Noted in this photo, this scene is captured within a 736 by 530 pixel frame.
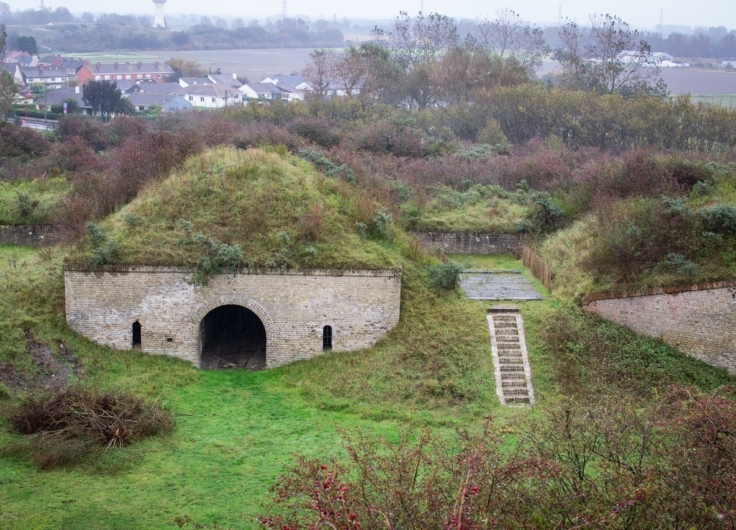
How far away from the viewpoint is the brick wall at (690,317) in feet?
66.0

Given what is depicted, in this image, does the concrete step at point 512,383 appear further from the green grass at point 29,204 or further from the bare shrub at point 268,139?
the green grass at point 29,204

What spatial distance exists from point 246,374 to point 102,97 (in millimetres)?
53934

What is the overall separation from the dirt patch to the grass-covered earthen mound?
2.33 metres

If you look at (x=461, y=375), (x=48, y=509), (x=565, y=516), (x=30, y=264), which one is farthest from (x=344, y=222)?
(x=565, y=516)

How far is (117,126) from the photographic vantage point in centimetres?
5422

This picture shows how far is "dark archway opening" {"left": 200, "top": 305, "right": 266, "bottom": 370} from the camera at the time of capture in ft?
74.0

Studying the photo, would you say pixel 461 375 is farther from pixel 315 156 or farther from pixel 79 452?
pixel 315 156

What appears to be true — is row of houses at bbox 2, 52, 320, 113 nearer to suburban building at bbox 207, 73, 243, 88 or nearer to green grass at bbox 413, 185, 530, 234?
suburban building at bbox 207, 73, 243, 88

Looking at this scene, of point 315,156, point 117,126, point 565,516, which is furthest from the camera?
point 117,126

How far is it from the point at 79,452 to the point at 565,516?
31.7 feet

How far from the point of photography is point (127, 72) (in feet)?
344

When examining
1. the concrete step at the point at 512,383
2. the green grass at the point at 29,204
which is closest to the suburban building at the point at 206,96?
the green grass at the point at 29,204

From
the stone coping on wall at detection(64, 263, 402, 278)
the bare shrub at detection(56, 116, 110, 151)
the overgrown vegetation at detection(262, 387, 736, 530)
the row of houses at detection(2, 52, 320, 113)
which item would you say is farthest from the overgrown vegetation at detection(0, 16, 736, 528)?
the row of houses at detection(2, 52, 320, 113)

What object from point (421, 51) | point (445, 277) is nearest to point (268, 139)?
point (445, 277)
